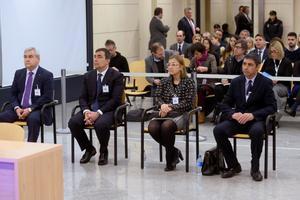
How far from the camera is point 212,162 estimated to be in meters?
6.41

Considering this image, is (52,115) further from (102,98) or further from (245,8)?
(245,8)

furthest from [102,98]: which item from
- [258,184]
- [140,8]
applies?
[140,8]

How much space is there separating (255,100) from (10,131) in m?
2.59

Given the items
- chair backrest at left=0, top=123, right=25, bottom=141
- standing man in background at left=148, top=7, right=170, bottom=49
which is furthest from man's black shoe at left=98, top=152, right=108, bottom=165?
standing man in background at left=148, top=7, right=170, bottom=49

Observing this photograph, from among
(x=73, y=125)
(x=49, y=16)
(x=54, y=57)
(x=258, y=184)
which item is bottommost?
(x=258, y=184)

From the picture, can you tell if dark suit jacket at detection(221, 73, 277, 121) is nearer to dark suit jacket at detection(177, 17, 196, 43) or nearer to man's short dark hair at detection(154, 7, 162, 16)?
man's short dark hair at detection(154, 7, 162, 16)

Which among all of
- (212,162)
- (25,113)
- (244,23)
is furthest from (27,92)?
(244,23)

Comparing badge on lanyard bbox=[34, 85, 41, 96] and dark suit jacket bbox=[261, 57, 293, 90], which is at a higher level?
dark suit jacket bbox=[261, 57, 293, 90]

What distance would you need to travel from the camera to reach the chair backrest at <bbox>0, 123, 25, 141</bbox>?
474cm

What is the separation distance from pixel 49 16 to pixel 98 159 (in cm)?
436

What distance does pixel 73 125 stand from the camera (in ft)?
22.8

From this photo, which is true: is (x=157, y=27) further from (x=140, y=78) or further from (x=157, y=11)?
(x=140, y=78)

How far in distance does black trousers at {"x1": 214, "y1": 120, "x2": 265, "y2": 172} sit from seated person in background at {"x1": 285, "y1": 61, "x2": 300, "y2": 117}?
2646 millimetres

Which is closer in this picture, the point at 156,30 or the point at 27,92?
the point at 27,92
